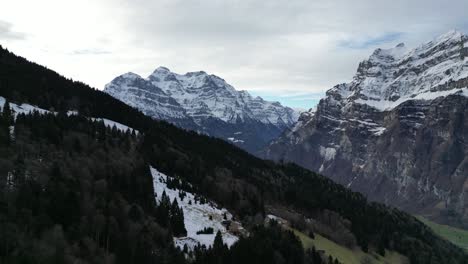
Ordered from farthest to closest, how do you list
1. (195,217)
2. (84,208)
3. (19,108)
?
(19,108) < (195,217) < (84,208)

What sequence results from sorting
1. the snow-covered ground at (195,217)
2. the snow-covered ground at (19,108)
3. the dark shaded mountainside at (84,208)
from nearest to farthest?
the dark shaded mountainside at (84,208)
the snow-covered ground at (195,217)
the snow-covered ground at (19,108)

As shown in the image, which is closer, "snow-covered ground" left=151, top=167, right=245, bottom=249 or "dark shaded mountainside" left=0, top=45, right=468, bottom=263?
"dark shaded mountainside" left=0, top=45, right=468, bottom=263

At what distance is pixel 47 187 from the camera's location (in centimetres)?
11169

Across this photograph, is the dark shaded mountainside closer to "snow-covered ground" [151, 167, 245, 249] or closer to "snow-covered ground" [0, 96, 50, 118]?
"snow-covered ground" [151, 167, 245, 249]

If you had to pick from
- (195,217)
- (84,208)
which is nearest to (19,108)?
(195,217)

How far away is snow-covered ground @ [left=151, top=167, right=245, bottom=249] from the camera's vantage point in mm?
130325

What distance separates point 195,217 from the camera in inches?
5812

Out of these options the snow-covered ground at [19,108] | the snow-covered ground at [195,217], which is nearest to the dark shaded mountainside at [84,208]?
the snow-covered ground at [195,217]

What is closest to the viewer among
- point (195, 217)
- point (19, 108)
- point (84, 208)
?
point (84, 208)

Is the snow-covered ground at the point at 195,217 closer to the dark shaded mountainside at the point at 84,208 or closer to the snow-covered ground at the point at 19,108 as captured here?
the dark shaded mountainside at the point at 84,208

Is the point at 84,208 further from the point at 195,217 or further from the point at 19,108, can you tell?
the point at 19,108

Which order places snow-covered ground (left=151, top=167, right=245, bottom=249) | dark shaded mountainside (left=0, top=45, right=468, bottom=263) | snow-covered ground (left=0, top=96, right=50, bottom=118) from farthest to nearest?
snow-covered ground (left=0, top=96, right=50, bottom=118)
snow-covered ground (left=151, top=167, right=245, bottom=249)
dark shaded mountainside (left=0, top=45, right=468, bottom=263)

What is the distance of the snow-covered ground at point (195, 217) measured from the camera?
13032 centimetres

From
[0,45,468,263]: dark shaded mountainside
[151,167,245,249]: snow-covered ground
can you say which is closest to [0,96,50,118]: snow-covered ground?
[0,45,468,263]: dark shaded mountainside
